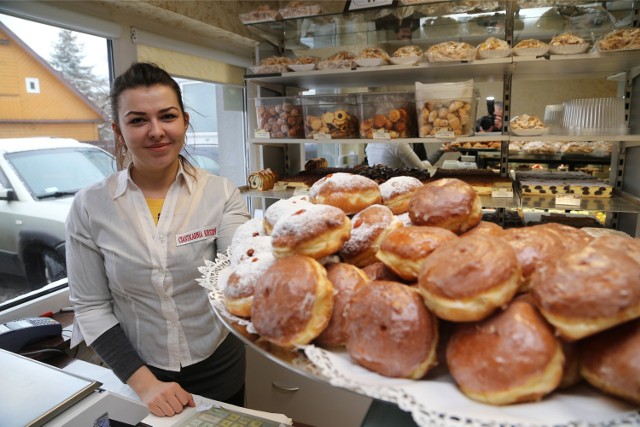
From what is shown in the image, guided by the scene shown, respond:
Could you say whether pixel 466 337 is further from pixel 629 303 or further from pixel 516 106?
pixel 516 106

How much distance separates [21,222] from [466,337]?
2.47 m

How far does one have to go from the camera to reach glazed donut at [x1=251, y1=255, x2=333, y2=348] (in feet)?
2.44

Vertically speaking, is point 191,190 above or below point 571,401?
above

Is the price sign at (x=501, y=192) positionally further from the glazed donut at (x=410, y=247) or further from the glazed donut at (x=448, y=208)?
the glazed donut at (x=410, y=247)

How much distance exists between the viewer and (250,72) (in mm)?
3225

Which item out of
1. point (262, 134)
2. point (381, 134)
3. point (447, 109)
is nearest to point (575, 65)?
point (447, 109)

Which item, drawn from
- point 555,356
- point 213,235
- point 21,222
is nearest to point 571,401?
point 555,356

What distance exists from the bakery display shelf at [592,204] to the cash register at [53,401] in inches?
85.5

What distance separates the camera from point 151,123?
1.44 metres

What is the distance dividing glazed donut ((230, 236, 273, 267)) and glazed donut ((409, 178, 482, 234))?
13.6 inches

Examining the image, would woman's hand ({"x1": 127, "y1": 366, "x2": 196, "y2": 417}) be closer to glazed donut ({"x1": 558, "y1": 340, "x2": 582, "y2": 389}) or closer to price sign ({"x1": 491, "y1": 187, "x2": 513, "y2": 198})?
glazed donut ({"x1": 558, "y1": 340, "x2": 582, "y2": 389})

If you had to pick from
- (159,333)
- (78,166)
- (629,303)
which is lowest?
(159,333)

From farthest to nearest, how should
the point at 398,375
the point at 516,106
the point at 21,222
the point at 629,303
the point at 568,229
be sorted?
the point at 516,106, the point at 21,222, the point at 568,229, the point at 398,375, the point at 629,303

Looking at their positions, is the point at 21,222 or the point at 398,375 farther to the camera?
the point at 21,222
